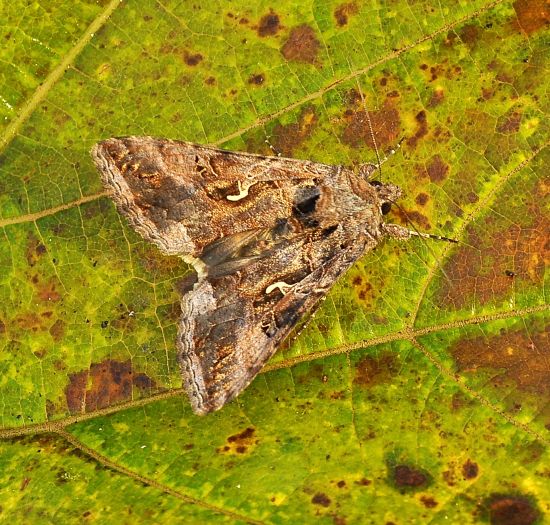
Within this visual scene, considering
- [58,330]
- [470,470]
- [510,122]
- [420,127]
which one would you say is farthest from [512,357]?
[58,330]

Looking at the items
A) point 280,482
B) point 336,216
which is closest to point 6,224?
point 336,216

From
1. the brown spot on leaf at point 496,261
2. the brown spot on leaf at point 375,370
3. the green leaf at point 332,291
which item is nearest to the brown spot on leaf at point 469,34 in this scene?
the green leaf at point 332,291

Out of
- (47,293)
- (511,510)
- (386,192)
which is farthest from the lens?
(47,293)

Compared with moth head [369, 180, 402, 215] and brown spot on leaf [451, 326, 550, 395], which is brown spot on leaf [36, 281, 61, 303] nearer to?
moth head [369, 180, 402, 215]

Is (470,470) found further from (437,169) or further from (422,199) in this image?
(437,169)

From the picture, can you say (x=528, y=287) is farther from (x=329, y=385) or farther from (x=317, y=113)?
(x=317, y=113)

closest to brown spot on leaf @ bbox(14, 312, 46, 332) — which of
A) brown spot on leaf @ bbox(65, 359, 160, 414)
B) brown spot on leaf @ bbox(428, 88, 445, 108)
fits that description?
brown spot on leaf @ bbox(65, 359, 160, 414)
